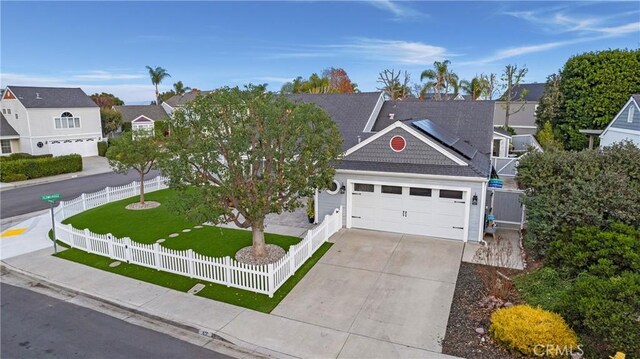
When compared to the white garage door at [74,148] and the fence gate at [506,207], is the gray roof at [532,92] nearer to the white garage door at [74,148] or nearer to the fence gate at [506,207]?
the fence gate at [506,207]

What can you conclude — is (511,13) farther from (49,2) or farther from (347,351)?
(49,2)

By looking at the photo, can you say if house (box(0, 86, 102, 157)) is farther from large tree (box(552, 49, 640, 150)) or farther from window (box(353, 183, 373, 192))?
large tree (box(552, 49, 640, 150))

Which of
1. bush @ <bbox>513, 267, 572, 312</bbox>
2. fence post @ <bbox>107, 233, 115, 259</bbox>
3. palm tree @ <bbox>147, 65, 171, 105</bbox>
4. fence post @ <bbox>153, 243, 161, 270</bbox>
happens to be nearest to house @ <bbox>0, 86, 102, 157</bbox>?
fence post @ <bbox>107, 233, 115, 259</bbox>

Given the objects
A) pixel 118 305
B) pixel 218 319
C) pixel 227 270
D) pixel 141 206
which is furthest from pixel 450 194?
pixel 141 206

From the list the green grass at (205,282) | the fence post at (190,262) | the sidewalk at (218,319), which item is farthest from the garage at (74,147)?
the fence post at (190,262)

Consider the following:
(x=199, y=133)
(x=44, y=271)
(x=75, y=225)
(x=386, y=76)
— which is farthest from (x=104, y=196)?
(x=386, y=76)

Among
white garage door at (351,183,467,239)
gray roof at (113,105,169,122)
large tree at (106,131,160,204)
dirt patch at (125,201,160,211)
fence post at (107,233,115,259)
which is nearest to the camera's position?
fence post at (107,233,115,259)
